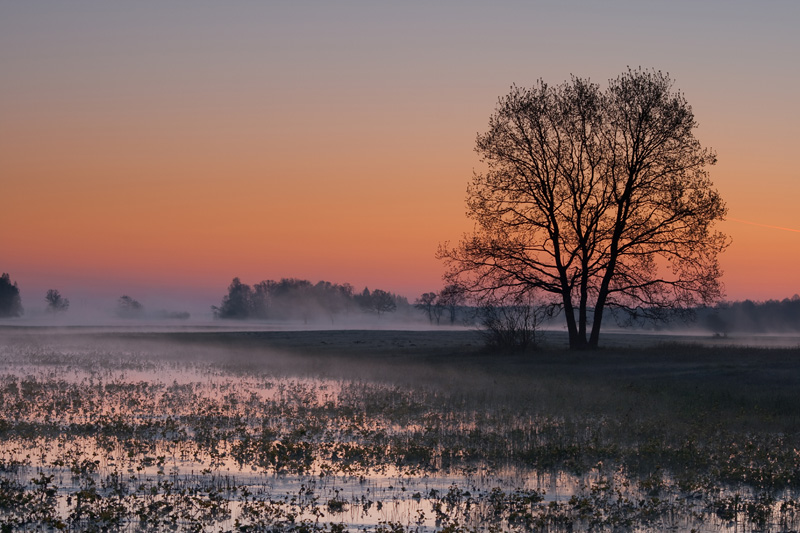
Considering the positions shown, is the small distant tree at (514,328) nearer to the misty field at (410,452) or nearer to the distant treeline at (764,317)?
the misty field at (410,452)

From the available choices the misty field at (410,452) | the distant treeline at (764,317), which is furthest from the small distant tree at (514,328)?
the distant treeline at (764,317)

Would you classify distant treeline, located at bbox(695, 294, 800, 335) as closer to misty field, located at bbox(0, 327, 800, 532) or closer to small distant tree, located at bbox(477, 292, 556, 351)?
small distant tree, located at bbox(477, 292, 556, 351)

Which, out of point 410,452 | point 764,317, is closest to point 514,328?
point 410,452

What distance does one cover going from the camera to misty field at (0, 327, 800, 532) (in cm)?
1130

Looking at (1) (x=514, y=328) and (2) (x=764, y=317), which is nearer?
(1) (x=514, y=328)

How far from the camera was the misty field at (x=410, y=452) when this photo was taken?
11.3m

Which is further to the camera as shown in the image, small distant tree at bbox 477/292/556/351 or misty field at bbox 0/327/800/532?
small distant tree at bbox 477/292/556/351

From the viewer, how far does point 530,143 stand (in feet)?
138

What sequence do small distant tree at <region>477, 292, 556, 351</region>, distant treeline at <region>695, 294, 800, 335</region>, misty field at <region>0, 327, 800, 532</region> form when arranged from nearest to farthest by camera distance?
misty field at <region>0, 327, 800, 532</region> → small distant tree at <region>477, 292, 556, 351</region> → distant treeline at <region>695, 294, 800, 335</region>

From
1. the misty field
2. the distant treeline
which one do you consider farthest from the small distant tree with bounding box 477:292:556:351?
the distant treeline

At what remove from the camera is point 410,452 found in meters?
15.7

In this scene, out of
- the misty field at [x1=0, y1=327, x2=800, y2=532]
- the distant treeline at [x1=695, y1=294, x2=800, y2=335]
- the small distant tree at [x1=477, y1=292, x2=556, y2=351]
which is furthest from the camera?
the distant treeline at [x1=695, y1=294, x2=800, y2=335]

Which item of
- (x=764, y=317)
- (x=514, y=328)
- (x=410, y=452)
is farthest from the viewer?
(x=764, y=317)

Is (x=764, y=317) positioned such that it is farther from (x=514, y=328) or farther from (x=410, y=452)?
(x=410, y=452)
